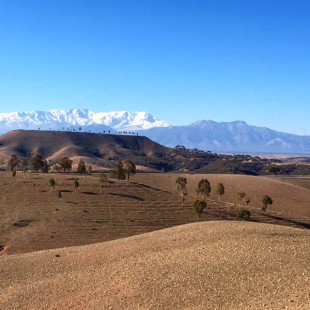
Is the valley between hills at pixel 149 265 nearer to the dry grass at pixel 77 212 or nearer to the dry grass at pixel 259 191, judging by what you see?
the dry grass at pixel 77 212

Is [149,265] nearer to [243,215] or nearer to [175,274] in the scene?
[175,274]

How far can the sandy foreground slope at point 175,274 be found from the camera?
31.3 meters

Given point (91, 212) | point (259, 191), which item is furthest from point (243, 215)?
point (259, 191)

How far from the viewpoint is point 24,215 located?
82.8m

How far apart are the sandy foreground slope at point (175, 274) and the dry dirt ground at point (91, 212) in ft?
76.7

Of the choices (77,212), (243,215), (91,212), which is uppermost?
(77,212)

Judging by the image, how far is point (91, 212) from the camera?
281ft

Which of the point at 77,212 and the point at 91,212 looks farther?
the point at 91,212

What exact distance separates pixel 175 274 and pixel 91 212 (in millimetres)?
51158

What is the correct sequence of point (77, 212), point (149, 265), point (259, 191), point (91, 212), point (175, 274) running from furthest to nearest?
point (259, 191) < point (91, 212) < point (77, 212) < point (149, 265) < point (175, 274)

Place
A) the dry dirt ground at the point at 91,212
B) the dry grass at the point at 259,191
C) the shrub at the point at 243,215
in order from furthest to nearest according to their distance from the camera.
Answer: the dry grass at the point at 259,191 < the shrub at the point at 243,215 < the dry dirt ground at the point at 91,212

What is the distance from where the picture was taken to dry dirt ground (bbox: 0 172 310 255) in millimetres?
73188

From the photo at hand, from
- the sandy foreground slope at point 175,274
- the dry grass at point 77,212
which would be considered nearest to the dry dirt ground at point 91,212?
the dry grass at point 77,212

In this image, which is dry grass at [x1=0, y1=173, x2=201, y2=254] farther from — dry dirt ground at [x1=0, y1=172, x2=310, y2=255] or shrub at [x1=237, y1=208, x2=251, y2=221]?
shrub at [x1=237, y1=208, x2=251, y2=221]
